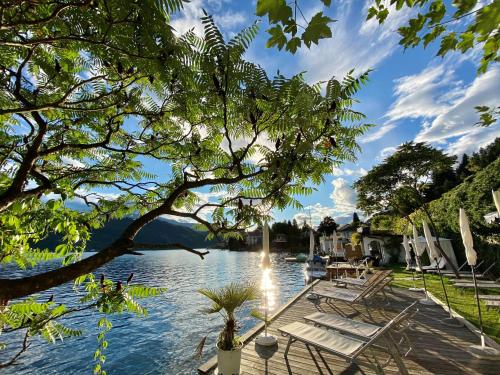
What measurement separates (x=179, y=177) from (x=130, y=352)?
13059 millimetres

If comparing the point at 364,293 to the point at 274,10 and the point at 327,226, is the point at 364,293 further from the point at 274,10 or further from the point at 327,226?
the point at 327,226

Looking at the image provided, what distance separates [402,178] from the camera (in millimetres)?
26516

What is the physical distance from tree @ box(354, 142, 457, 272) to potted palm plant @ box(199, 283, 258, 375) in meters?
21.1

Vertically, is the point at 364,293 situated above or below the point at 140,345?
above

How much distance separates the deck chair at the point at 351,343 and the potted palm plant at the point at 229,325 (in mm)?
1328

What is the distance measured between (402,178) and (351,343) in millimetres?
25565

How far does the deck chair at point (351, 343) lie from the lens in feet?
15.5

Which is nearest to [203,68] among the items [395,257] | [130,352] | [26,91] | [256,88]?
[256,88]

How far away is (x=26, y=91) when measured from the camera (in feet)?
11.6

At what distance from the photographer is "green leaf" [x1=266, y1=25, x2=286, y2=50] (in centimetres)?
192

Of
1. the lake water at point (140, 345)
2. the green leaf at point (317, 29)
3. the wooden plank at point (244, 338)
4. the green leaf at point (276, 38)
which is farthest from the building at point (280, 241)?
the green leaf at point (317, 29)

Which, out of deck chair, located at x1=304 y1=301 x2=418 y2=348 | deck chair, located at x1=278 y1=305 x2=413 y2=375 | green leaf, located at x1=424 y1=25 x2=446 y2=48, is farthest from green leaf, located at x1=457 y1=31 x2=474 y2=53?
deck chair, located at x1=304 y1=301 x2=418 y2=348

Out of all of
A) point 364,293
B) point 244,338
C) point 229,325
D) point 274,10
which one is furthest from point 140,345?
point 274,10

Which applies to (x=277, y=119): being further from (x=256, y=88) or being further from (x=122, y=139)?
(x=122, y=139)
